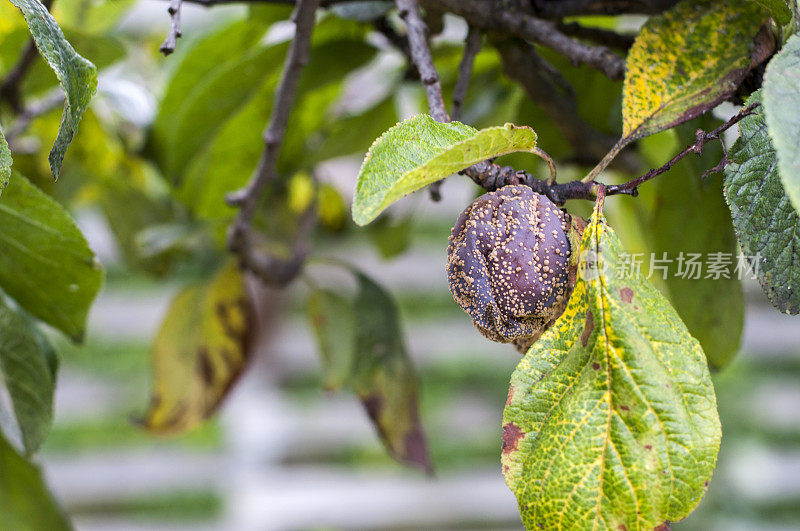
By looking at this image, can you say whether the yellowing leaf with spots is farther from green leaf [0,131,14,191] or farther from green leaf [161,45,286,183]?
green leaf [0,131,14,191]

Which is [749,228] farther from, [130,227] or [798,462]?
[798,462]

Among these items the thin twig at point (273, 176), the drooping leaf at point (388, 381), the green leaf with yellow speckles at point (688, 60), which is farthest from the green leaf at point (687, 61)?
the drooping leaf at point (388, 381)

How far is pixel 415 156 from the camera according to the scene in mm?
199

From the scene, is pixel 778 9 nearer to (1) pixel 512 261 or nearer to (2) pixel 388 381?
(1) pixel 512 261

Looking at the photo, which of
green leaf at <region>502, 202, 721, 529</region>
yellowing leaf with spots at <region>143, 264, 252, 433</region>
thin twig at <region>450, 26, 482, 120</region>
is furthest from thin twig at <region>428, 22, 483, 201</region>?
yellowing leaf with spots at <region>143, 264, 252, 433</region>

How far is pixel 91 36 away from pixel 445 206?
1.13 meters

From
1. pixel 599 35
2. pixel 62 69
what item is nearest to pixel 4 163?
pixel 62 69

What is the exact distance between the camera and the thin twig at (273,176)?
12.4 inches

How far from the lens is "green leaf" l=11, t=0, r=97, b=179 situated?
0.67 ft

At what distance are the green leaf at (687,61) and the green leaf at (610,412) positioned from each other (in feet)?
0.20

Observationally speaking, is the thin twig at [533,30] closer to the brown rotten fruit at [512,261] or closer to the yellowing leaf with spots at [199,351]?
the brown rotten fruit at [512,261]

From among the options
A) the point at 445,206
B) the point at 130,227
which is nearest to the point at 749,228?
the point at 130,227

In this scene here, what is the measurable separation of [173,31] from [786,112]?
0.59 ft

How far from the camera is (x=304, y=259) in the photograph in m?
0.46
